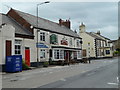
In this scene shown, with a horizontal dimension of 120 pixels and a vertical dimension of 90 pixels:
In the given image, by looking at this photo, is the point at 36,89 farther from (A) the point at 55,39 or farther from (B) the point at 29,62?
(A) the point at 55,39

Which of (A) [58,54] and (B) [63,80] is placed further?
(A) [58,54]

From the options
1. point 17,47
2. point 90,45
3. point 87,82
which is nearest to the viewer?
point 87,82

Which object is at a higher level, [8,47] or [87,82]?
[8,47]

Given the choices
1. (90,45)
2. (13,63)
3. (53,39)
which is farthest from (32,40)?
(90,45)

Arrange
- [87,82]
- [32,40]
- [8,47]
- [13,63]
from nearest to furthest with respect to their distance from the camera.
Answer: [87,82] → [13,63] → [8,47] → [32,40]

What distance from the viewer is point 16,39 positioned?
77.5 feet

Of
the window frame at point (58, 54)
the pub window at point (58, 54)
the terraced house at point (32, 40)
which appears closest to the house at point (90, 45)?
the terraced house at point (32, 40)

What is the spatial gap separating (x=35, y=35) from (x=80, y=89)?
19.9m

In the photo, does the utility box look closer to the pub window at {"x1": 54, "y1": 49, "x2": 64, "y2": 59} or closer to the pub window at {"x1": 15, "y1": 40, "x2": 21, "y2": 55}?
the pub window at {"x1": 15, "y1": 40, "x2": 21, "y2": 55}

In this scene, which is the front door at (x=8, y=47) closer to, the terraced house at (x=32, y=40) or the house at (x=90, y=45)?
the terraced house at (x=32, y=40)

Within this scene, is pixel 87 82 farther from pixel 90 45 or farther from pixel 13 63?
pixel 90 45

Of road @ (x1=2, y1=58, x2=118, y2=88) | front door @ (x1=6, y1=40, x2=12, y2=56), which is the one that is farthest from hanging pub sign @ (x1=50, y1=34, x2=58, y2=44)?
road @ (x1=2, y1=58, x2=118, y2=88)

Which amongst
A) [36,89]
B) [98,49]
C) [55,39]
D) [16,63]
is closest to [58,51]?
[55,39]

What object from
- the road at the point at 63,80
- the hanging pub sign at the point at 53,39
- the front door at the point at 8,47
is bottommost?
the road at the point at 63,80
